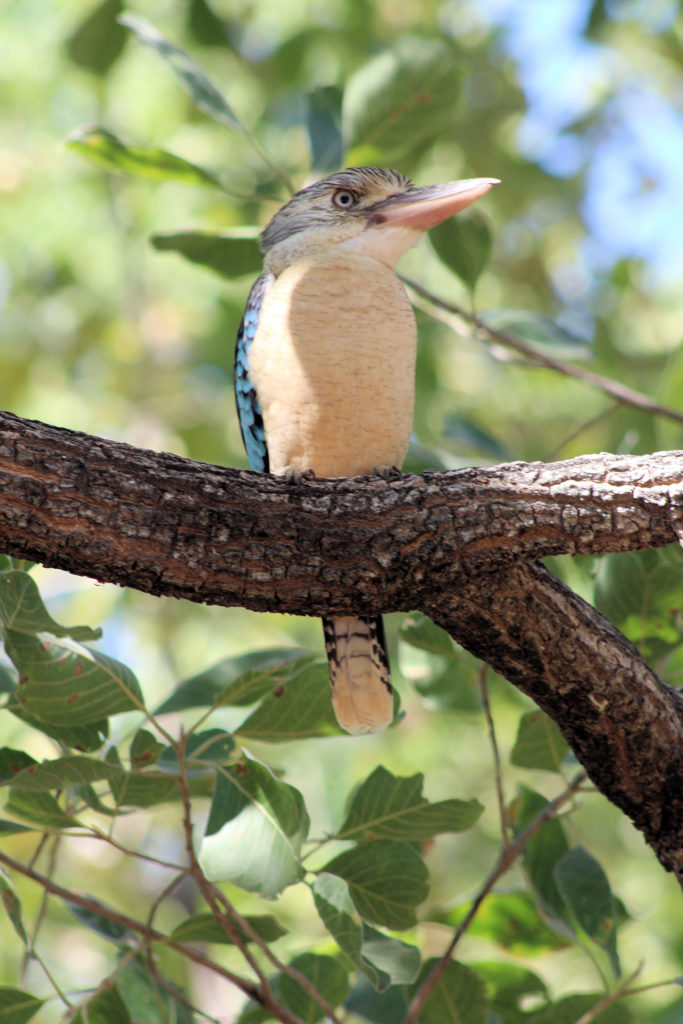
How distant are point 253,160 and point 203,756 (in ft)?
19.8

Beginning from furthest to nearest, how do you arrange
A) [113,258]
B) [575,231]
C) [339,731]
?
[575,231], [113,258], [339,731]

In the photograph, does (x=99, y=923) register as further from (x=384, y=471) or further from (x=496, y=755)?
(x=384, y=471)

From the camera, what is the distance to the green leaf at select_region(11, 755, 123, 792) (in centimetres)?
252

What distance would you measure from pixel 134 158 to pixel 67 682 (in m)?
2.29

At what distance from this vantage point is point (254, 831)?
258 cm

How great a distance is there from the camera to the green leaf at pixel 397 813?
2.86m

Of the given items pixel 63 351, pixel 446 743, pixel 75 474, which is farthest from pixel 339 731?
pixel 63 351

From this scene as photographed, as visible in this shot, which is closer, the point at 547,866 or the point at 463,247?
the point at 547,866

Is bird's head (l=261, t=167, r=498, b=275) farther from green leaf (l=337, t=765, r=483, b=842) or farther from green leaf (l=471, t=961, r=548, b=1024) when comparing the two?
green leaf (l=471, t=961, r=548, b=1024)

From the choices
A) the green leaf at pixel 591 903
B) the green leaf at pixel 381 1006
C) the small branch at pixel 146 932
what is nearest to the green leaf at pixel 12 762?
the small branch at pixel 146 932

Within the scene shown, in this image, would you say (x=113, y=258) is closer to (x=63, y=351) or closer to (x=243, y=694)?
(x=63, y=351)

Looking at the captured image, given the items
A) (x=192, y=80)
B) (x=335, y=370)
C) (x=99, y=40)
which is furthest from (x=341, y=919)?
(x=99, y=40)

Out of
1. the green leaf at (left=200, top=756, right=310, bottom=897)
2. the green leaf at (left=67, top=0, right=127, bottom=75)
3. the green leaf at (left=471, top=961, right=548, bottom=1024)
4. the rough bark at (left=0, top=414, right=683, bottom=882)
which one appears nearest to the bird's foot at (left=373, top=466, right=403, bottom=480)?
the rough bark at (left=0, top=414, right=683, bottom=882)

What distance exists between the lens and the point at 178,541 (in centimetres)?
235
